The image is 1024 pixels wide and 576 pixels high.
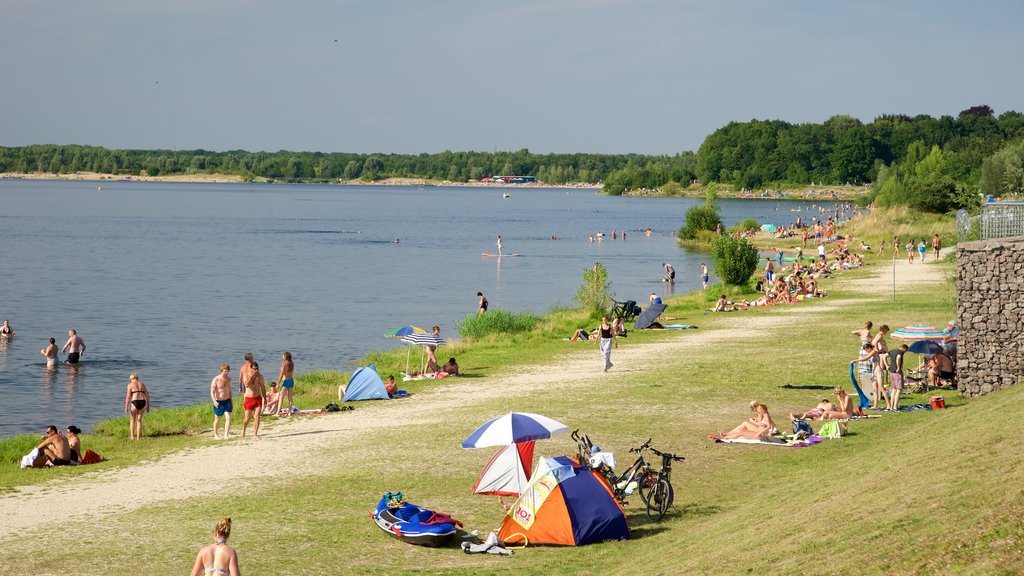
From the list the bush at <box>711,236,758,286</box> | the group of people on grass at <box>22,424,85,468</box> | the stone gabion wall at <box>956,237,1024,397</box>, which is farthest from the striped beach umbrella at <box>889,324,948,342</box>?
the bush at <box>711,236,758,286</box>

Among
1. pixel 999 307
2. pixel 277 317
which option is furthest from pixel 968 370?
pixel 277 317

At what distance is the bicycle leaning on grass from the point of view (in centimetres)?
1540

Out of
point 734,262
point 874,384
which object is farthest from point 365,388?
point 734,262

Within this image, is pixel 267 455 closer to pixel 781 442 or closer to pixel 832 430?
pixel 781 442

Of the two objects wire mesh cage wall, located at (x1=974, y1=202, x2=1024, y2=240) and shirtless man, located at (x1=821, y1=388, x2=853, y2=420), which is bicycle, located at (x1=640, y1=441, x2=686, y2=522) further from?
wire mesh cage wall, located at (x1=974, y1=202, x2=1024, y2=240)

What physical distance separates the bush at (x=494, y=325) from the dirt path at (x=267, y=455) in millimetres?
6033

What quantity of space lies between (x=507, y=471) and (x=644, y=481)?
219 cm

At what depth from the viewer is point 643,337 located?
35781 millimetres

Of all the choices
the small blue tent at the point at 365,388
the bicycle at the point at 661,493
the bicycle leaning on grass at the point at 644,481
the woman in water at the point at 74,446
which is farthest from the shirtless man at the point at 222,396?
the bicycle at the point at 661,493

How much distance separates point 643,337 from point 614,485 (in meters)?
20.1

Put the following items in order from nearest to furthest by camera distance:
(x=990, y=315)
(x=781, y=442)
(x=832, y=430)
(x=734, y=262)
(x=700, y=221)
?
(x=781, y=442), (x=832, y=430), (x=990, y=315), (x=734, y=262), (x=700, y=221)

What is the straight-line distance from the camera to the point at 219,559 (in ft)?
36.7

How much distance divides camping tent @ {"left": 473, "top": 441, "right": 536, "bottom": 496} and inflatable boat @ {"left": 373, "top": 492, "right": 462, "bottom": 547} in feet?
5.73

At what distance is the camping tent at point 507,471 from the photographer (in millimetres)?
16828
